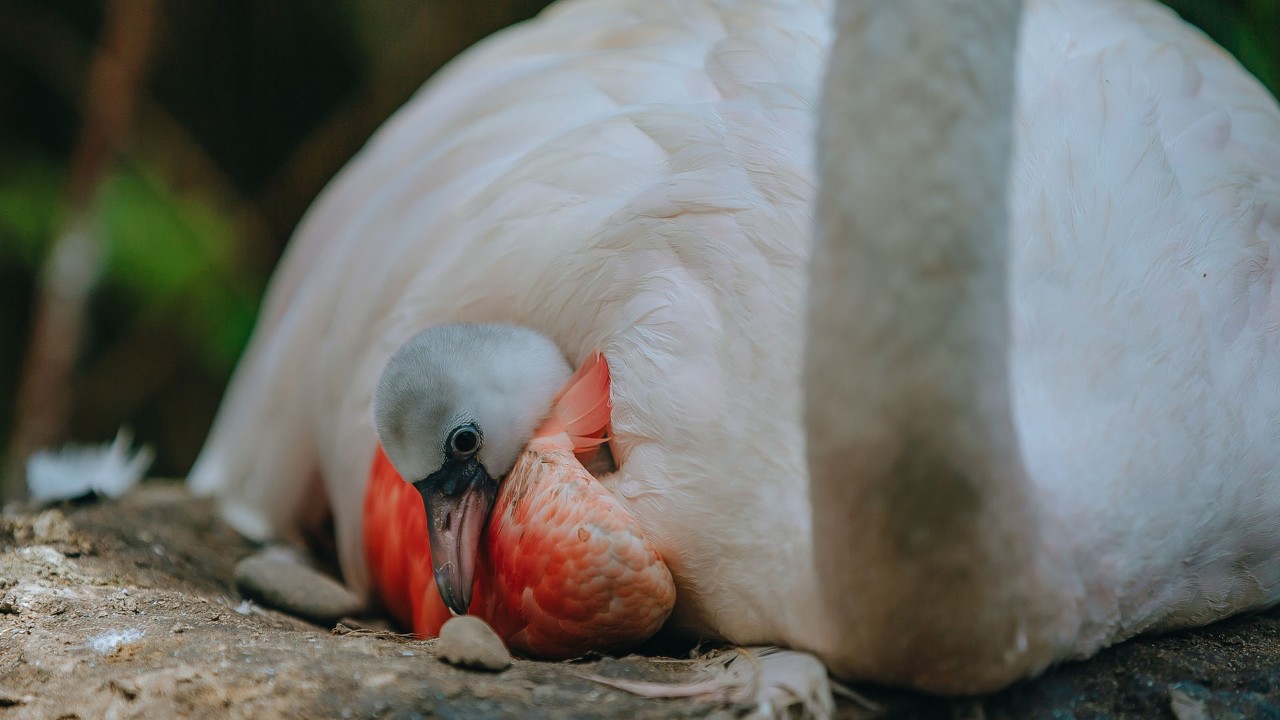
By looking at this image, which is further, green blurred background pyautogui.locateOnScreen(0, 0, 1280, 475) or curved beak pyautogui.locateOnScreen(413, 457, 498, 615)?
green blurred background pyautogui.locateOnScreen(0, 0, 1280, 475)

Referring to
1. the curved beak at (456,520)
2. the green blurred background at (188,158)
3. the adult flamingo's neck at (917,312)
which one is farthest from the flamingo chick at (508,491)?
the green blurred background at (188,158)

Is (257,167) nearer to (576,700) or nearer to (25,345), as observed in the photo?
(25,345)

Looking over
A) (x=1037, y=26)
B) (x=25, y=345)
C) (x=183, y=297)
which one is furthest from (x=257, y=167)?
(x=1037, y=26)

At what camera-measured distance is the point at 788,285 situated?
1.58 m

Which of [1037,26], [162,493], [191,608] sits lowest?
[162,493]

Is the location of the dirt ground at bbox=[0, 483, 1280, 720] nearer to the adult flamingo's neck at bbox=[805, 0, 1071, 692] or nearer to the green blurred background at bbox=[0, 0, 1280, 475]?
the adult flamingo's neck at bbox=[805, 0, 1071, 692]

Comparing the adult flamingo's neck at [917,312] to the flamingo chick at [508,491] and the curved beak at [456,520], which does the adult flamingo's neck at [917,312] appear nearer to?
the flamingo chick at [508,491]

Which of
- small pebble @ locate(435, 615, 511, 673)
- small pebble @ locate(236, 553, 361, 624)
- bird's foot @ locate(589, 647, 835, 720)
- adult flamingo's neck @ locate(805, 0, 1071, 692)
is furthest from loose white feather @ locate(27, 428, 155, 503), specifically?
adult flamingo's neck @ locate(805, 0, 1071, 692)

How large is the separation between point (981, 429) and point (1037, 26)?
3.59ft

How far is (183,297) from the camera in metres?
4.84

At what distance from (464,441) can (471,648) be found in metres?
0.47

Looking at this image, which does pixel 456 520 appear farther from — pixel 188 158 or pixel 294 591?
pixel 188 158

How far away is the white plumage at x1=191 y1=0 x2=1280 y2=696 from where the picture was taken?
58.5 inches

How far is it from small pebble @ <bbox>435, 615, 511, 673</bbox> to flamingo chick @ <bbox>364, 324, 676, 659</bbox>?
117 millimetres
